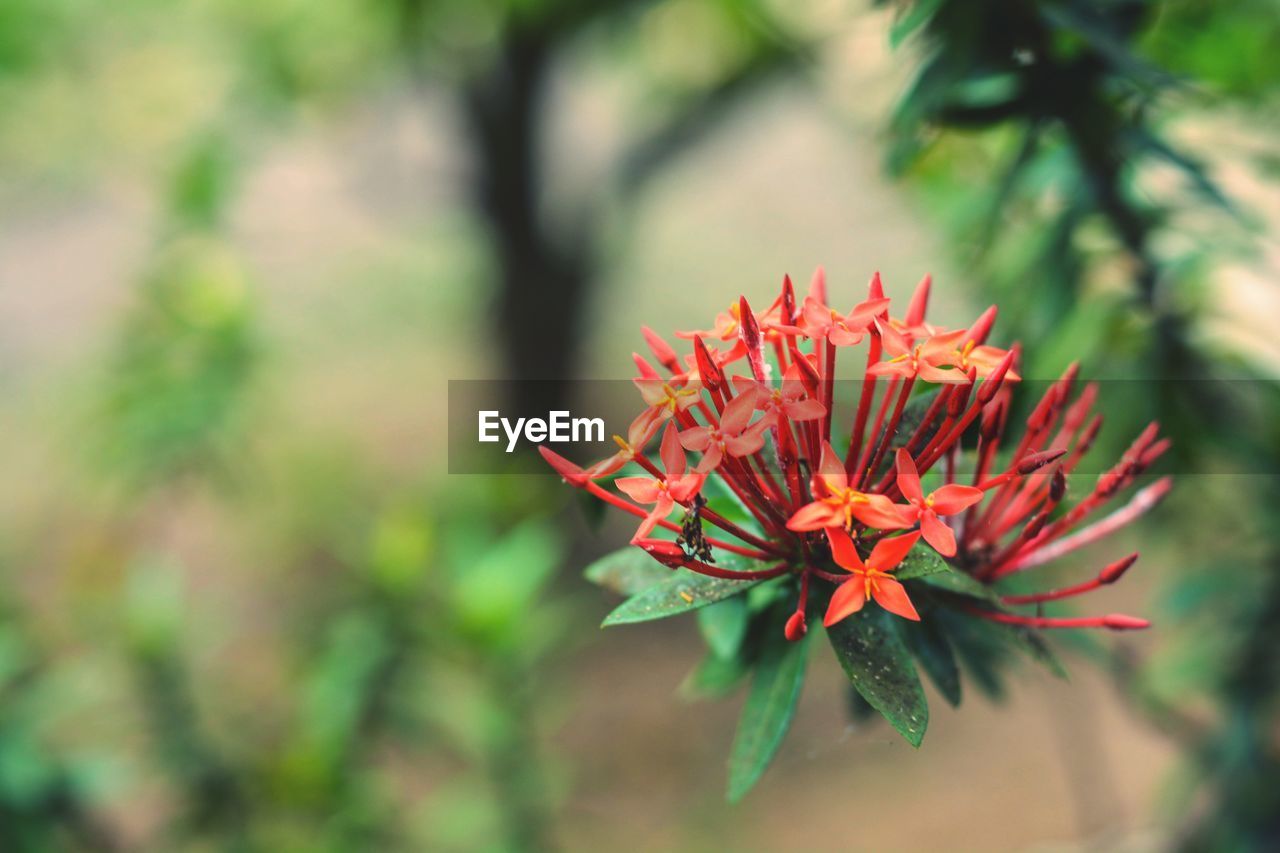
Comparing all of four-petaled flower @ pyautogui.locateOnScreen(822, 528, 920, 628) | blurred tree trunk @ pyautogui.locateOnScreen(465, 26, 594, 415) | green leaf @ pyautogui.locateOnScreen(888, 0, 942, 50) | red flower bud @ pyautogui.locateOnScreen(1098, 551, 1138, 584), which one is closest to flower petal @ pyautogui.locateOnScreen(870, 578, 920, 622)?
four-petaled flower @ pyautogui.locateOnScreen(822, 528, 920, 628)

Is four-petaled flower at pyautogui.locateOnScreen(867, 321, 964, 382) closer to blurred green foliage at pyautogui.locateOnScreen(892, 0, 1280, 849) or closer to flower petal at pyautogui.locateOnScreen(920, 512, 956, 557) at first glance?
flower petal at pyautogui.locateOnScreen(920, 512, 956, 557)

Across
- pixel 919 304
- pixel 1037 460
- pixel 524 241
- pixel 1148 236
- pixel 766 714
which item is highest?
pixel 524 241

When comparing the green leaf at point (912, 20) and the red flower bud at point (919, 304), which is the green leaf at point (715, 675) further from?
the green leaf at point (912, 20)

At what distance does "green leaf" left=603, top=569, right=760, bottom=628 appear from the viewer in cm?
52

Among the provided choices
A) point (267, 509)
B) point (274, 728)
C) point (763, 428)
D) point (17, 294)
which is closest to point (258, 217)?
point (17, 294)

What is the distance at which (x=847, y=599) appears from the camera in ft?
1.56

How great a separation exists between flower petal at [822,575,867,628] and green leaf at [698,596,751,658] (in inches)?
5.7

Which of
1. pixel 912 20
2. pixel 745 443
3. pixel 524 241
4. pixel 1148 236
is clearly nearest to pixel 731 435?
pixel 745 443

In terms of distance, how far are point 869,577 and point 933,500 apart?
1.8 inches

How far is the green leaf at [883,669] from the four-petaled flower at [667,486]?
0.11 metres

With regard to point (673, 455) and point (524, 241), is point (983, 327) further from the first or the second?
point (524, 241)

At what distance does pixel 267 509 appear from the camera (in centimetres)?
384

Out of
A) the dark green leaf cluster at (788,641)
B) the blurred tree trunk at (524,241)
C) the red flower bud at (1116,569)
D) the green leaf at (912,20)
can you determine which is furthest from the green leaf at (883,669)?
the blurred tree trunk at (524,241)

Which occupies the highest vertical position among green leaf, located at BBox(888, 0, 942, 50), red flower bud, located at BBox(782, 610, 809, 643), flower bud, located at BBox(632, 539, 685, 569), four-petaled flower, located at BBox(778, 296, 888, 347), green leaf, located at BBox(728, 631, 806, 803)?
green leaf, located at BBox(888, 0, 942, 50)
